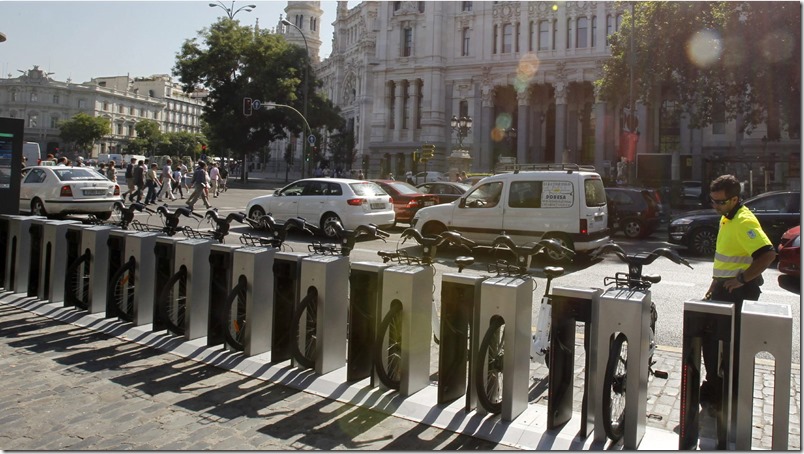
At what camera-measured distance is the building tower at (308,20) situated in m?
131

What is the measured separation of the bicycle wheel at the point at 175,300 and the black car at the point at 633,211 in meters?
14.6

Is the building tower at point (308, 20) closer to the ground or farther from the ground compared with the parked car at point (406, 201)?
farther from the ground

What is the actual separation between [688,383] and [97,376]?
13.9 feet

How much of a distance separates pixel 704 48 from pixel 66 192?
23217mm

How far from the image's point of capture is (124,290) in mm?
7074

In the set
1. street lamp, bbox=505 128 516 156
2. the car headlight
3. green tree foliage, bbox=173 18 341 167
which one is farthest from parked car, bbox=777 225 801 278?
street lamp, bbox=505 128 516 156

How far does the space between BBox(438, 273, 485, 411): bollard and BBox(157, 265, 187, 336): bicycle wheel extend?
2.77 meters

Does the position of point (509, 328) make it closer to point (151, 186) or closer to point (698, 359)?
point (698, 359)

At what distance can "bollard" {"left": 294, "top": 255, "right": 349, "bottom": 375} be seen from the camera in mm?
5348

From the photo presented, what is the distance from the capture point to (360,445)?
416 centimetres

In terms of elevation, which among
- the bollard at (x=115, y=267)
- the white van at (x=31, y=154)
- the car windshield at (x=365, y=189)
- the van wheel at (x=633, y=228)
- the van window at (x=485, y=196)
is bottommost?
the bollard at (x=115, y=267)

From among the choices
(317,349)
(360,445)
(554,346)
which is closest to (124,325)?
(317,349)

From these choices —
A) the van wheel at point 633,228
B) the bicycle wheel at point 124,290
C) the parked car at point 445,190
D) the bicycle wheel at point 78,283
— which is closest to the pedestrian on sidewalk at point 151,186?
the parked car at point 445,190

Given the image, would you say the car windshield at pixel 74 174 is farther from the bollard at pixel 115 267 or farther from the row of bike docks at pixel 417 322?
the bollard at pixel 115 267
